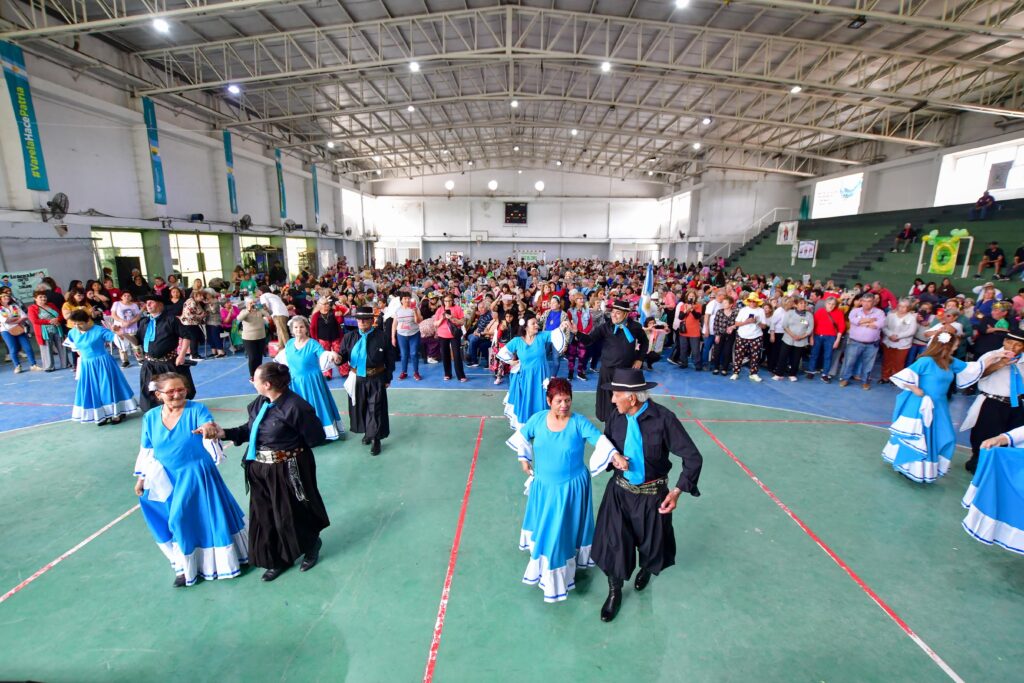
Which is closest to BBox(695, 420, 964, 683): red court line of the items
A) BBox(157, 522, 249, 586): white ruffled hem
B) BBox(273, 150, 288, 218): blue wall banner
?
BBox(157, 522, 249, 586): white ruffled hem

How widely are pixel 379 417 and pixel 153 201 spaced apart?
44.3 feet

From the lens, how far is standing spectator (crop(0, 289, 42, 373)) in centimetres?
827

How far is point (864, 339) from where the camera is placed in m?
7.91

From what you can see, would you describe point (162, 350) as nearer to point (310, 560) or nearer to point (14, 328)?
point (310, 560)

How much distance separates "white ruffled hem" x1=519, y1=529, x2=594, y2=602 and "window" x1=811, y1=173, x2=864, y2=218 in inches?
986

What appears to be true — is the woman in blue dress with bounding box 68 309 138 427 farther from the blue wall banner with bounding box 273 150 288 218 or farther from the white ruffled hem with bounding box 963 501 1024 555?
the blue wall banner with bounding box 273 150 288 218

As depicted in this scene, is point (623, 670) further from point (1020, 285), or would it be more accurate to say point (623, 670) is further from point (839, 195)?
point (839, 195)

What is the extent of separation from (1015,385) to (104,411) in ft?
34.5

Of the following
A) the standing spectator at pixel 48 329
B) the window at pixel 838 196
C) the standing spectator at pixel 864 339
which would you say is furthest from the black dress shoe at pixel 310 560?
the window at pixel 838 196

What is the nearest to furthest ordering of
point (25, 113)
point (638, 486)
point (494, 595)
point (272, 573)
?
point (638, 486) < point (494, 595) < point (272, 573) < point (25, 113)

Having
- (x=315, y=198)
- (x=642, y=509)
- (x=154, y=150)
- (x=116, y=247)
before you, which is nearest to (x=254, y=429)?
(x=642, y=509)

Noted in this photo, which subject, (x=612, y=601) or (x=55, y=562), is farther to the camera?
(x=55, y=562)

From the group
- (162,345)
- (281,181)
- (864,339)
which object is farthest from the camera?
(281,181)

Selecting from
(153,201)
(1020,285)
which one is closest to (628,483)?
(1020,285)
